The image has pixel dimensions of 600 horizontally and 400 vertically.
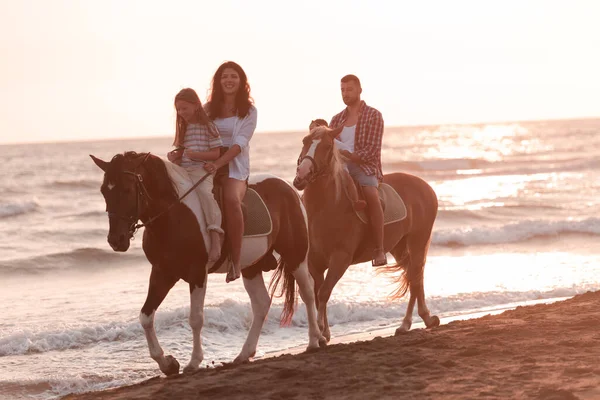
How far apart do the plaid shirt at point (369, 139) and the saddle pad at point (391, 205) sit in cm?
32

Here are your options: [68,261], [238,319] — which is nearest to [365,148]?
[238,319]

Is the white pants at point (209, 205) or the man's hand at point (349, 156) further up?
the man's hand at point (349, 156)

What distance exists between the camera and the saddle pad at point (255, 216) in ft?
23.3

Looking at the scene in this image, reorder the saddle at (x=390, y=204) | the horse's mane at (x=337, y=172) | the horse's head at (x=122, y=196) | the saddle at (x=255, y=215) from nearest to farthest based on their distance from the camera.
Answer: the horse's head at (x=122, y=196)
the saddle at (x=255, y=215)
the horse's mane at (x=337, y=172)
the saddle at (x=390, y=204)

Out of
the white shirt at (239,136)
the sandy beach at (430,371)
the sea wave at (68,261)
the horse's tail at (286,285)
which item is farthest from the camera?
the sea wave at (68,261)

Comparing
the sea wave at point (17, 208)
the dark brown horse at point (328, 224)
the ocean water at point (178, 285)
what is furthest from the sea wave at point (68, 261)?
the dark brown horse at point (328, 224)

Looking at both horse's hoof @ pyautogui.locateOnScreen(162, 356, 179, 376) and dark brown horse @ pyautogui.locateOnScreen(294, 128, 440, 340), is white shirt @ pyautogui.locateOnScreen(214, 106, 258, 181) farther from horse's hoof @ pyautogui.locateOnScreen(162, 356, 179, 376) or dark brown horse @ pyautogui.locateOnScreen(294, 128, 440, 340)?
horse's hoof @ pyautogui.locateOnScreen(162, 356, 179, 376)

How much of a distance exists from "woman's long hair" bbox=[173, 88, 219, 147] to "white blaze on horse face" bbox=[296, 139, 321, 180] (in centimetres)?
102

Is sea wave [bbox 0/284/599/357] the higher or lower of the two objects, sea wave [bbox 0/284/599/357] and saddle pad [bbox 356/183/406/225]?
the lower

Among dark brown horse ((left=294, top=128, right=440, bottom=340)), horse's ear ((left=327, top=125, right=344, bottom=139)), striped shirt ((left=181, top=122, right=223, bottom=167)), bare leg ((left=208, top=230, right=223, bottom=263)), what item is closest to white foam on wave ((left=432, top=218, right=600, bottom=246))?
dark brown horse ((left=294, top=128, right=440, bottom=340))

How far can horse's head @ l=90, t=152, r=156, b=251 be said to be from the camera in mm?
5992

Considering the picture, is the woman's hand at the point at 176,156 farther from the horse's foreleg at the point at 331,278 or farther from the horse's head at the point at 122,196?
the horse's foreleg at the point at 331,278

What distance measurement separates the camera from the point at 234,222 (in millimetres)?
A: 6797

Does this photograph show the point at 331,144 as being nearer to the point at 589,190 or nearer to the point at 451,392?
the point at 451,392
